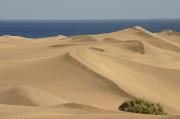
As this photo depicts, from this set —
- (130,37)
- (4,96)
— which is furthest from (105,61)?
(130,37)

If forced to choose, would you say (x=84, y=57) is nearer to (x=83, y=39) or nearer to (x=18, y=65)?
(x=18, y=65)

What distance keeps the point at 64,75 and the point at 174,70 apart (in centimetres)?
756

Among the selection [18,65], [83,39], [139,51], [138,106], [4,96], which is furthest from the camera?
[83,39]

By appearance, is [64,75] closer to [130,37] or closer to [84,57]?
[84,57]

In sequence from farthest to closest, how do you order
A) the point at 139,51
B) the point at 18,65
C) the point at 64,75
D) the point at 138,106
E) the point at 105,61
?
the point at 139,51 → the point at 105,61 → the point at 18,65 → the point at 64,75 → the point at 138,106

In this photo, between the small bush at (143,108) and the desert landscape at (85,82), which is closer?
the small bush at (143,108)

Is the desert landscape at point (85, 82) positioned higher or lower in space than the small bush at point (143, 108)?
lower

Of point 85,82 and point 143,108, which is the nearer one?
point 143,108

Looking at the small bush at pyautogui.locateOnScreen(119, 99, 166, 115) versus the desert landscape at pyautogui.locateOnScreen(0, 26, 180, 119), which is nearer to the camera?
the small bush at pyautogui.locateOnScreen(119, 99, 166, 115)

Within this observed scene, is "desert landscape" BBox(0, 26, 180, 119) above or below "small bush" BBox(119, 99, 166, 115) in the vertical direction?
below

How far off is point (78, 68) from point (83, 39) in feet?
62.1

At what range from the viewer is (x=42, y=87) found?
85.0ft

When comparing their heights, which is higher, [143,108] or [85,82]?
[143,108]

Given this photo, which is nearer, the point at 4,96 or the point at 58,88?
the point at 4,96
